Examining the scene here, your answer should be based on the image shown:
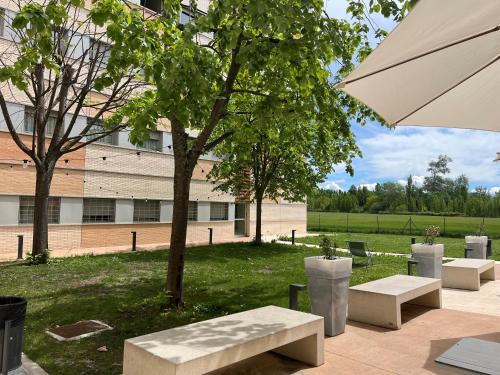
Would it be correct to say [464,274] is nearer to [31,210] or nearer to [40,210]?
[40,210]

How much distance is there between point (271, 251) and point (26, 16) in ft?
48.5

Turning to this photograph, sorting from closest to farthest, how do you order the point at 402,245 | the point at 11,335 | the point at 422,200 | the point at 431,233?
the point at 11,335 < the point at 431,233 < the point at 402,245 < the point at 422,200

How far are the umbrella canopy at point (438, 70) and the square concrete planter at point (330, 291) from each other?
238 cm

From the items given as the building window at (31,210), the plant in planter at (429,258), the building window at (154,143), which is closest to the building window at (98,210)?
the building window at (31,210)

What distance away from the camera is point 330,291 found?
5.82m

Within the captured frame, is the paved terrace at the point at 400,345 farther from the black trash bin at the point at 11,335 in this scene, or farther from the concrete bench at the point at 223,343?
the black trash bin at the point at 11,335

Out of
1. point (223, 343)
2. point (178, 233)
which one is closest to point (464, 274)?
point (178, 233)

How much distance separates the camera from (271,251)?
1798cm

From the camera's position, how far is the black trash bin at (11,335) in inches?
173

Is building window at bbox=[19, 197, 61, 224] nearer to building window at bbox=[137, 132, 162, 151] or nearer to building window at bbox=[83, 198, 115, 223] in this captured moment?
building window at bbox=[83, 198, 115, 223]

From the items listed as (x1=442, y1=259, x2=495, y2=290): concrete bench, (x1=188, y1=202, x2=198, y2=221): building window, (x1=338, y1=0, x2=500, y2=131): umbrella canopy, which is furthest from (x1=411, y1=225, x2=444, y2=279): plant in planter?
(x1=188, y1=202, x2=198, y2=221): building window

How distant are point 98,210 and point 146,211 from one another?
2.98 m

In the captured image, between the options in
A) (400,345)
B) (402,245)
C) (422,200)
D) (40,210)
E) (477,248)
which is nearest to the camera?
(400,345)

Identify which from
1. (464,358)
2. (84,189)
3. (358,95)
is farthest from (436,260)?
(84,189)
